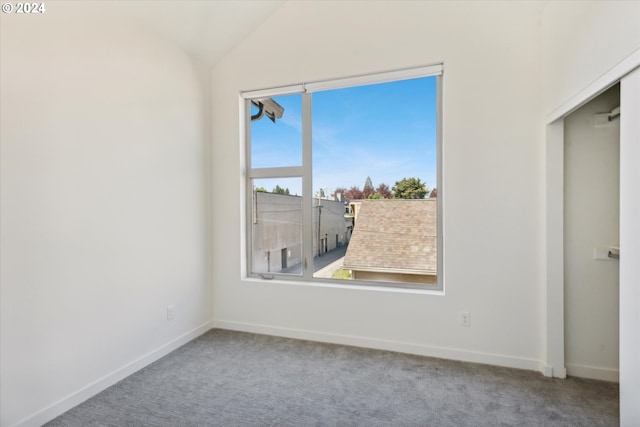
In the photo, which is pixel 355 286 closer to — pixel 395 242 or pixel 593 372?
pixel 395 242

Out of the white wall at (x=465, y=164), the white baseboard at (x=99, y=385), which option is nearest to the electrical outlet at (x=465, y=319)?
the white wall at (x=465, y=164)

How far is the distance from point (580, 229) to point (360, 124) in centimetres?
189

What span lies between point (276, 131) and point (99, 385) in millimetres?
2493

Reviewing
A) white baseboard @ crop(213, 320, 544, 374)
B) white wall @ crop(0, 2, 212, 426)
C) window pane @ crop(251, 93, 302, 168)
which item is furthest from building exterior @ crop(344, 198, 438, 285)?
white wall @ crop(0, 2, 212, 426)

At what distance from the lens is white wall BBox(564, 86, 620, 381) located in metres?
2.21

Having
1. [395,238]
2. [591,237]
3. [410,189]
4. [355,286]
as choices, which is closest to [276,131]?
[410,189]

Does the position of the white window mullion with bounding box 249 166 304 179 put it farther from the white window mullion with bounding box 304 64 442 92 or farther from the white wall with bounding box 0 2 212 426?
the white window mullion with bounding box 304 64 442 92

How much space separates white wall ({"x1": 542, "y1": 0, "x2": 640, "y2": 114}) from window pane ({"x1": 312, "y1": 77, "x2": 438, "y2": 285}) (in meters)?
0.83

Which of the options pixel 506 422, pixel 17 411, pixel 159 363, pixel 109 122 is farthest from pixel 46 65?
pixel 506 422

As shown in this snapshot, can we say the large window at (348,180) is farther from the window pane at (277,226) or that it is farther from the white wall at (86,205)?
the white wall at (86,205)

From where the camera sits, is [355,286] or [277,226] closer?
[355,286]

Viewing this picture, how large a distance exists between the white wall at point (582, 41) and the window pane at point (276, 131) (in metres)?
2.02

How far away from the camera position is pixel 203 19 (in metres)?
2.74

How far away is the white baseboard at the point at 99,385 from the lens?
179cm
